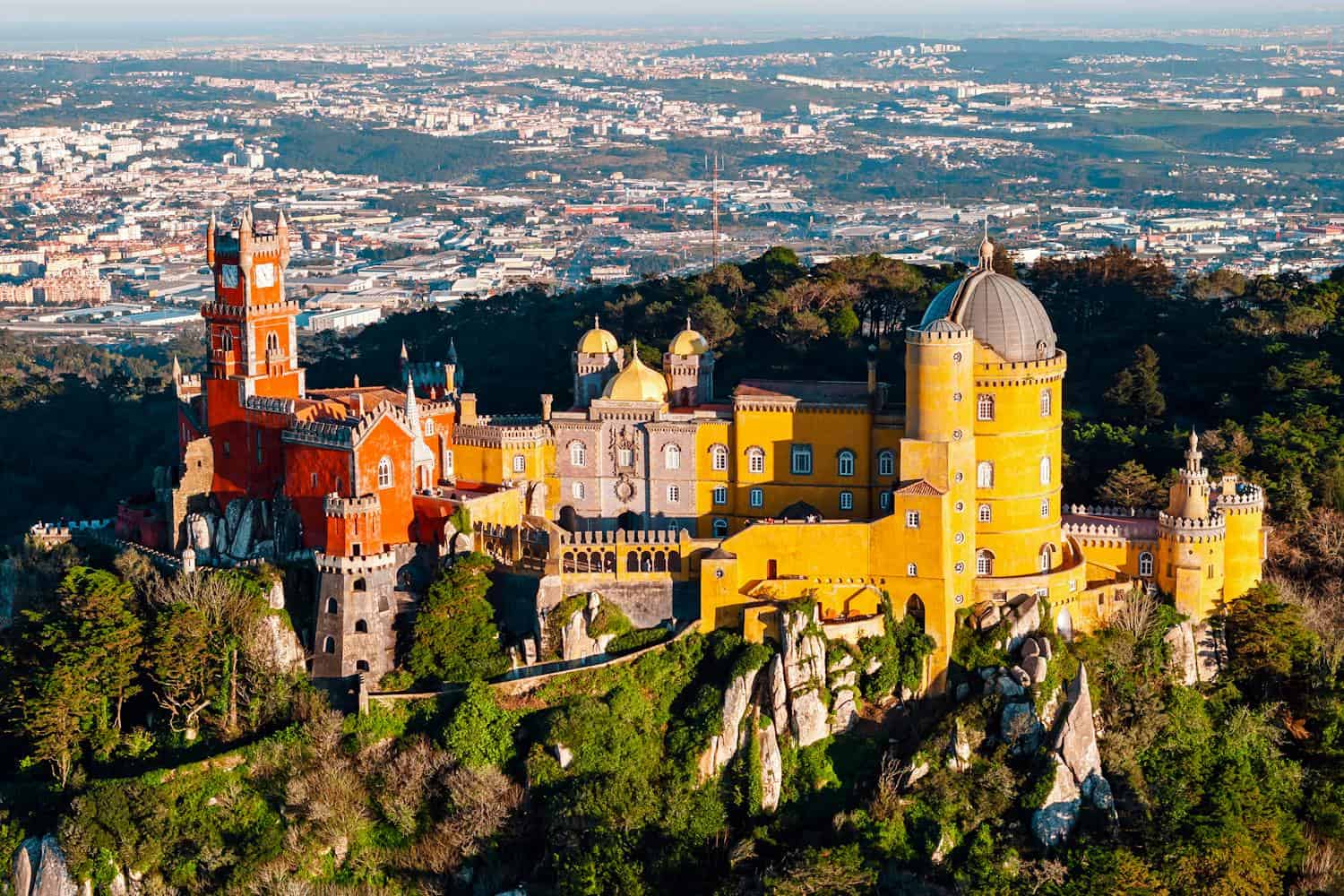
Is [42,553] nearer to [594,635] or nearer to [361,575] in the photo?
[361,575]

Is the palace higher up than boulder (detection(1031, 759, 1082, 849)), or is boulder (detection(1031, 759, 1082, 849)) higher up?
the palace

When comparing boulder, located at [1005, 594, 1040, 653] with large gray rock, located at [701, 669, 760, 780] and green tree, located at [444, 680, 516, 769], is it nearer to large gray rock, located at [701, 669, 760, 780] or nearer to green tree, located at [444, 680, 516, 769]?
large gray rock, located at [701, 669, 760, 780]

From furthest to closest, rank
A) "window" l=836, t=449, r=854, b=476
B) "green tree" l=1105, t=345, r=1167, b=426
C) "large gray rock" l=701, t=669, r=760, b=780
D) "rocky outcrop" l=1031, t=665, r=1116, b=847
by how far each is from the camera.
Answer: "green tree" l=1105, t=345, r=1167, b=426 < "window" l=836, t=449, r=854, b=476 < "large gray rock" l=701, t=669, r=760, b=780 < "rocky outcrop" l=1031, t=665, r=1116, b=847

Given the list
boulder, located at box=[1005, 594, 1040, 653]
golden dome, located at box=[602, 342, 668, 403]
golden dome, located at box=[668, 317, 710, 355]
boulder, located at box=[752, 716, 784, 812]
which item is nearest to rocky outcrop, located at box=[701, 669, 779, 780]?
boulder, located at box=[752, 716, 784, 812]

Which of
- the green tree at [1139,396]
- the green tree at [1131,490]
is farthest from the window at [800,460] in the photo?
the green tree at [1139,396]

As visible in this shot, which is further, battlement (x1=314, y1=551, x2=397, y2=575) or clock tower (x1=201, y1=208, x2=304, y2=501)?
clock tower (x1=201, y1=208, x2=304, y2=501)

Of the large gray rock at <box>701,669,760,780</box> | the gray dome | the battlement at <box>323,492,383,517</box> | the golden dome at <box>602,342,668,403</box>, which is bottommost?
the large gray rock at <box>701,669,760,780</box>

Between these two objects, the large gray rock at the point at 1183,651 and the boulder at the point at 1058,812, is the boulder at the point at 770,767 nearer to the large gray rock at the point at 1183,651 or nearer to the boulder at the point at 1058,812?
the boulder at the point at 1058,812

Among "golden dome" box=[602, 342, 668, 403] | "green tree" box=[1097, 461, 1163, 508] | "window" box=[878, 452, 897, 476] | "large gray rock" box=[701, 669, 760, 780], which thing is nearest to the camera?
"large gray rock" box=[701, 669, 760, 780]
